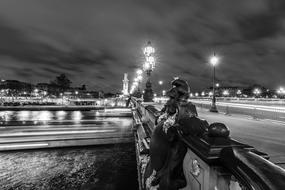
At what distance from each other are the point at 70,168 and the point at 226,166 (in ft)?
36.0

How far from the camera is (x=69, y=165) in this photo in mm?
10781

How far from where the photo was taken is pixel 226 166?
139 cm

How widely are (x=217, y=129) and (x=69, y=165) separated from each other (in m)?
11.4

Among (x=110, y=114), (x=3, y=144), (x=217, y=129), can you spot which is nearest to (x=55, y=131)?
(x=3, y=144)

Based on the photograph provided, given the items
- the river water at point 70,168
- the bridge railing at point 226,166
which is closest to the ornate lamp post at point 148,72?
the river water at point 70,168

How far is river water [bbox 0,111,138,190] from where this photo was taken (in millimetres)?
8484

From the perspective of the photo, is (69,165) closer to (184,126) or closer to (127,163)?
(127,163)

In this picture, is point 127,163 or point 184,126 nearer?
point 184,126

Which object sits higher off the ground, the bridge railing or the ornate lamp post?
the ornate lamp post

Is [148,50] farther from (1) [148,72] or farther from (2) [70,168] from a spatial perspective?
(2) [70,168]

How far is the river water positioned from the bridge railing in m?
7.42

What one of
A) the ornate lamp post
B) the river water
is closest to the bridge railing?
the river water

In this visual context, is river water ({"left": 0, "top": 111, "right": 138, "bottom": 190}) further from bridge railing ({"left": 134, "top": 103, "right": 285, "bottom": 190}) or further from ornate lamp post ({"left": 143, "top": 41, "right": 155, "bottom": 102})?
bridge railing ({"left": 134, "top": 103, "right": 285, "bottom": 190})

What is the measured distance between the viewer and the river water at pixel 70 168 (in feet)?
27.8
